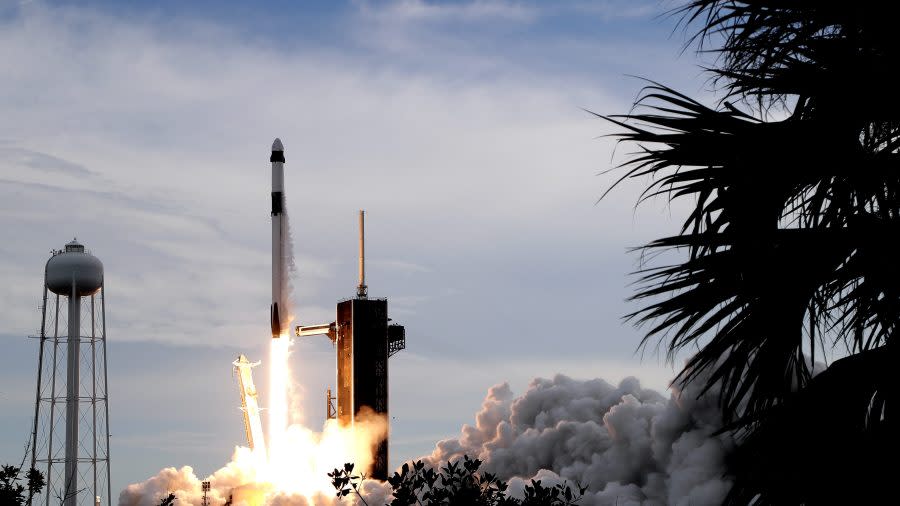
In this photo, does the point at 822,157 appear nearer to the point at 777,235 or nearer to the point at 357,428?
the point at 777,235

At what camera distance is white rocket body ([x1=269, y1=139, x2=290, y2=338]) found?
75438 millimetres

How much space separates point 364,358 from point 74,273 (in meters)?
25.2

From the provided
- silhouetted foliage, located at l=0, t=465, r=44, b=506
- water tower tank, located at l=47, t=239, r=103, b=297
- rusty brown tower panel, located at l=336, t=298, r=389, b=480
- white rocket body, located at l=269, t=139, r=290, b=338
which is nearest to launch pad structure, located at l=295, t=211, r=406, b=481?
rusty brown tower panel, located at l=336, t=298, r=389, b=480

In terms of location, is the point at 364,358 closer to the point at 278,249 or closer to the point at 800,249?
the point at 278,249

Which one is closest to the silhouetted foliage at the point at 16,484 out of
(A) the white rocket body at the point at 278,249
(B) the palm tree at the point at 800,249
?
(B) the palm tree at the point at 800,249

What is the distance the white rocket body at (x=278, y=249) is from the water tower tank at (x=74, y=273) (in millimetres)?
19955

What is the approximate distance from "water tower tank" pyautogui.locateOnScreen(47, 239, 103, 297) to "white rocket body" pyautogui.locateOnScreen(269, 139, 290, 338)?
20.0 metres

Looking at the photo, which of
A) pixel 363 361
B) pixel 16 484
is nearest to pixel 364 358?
pixel 363 361

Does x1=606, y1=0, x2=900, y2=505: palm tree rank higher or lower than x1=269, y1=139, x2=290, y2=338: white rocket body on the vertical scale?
lower

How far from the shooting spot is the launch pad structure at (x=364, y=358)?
78500mm

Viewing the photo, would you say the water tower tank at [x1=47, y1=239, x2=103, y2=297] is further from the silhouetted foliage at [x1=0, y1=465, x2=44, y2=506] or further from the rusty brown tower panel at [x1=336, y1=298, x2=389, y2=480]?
the silhouetted foliage at [x1=0, y1=465, x2=44, y2=506]

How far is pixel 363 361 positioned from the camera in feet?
258

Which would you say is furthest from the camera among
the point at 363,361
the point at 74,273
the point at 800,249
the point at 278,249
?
the point at 74,273

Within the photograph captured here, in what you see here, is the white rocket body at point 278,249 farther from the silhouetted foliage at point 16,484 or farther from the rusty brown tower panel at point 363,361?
the silhouetted foliage at point 16,484
